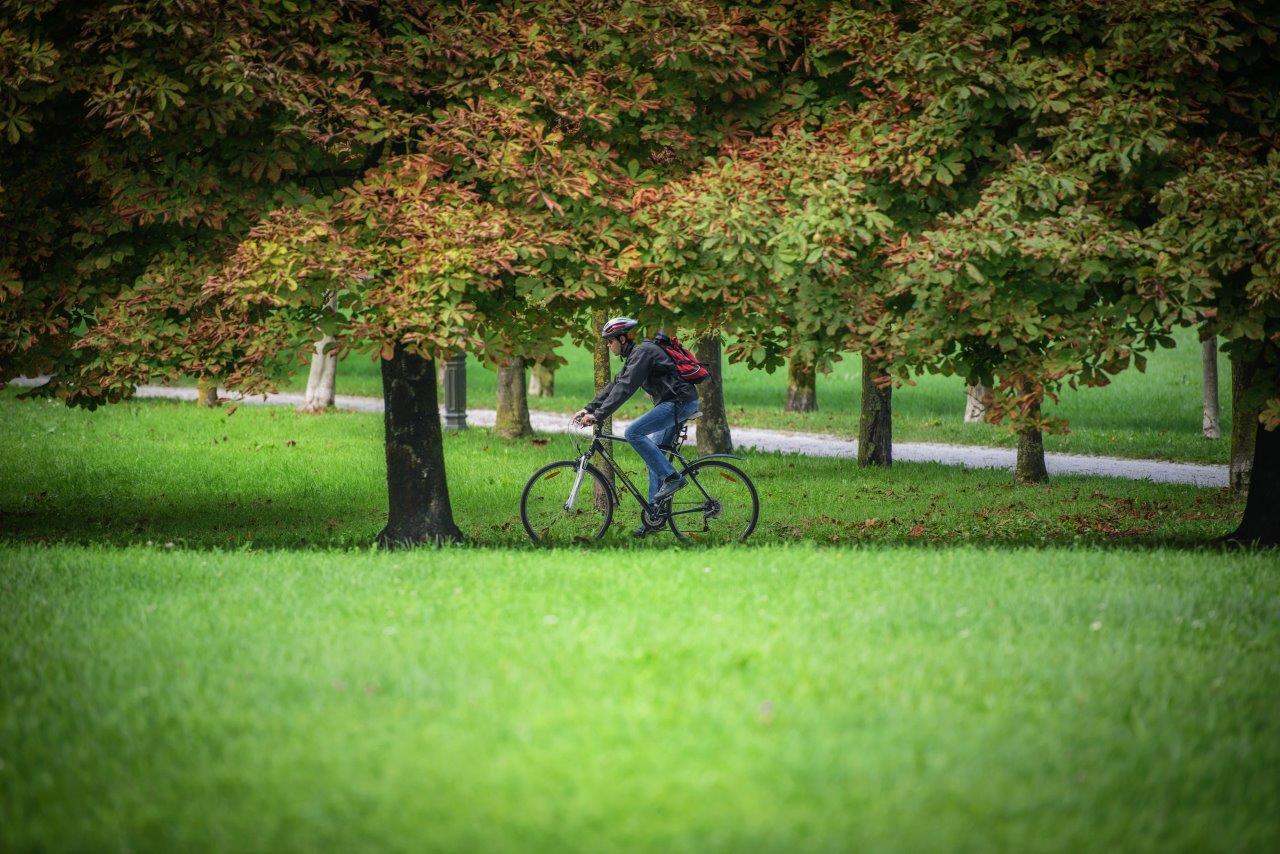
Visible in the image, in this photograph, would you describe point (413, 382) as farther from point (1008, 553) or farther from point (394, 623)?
point (1008, 553)

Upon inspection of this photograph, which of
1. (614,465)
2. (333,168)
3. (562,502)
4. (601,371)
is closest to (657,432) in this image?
(614,465)

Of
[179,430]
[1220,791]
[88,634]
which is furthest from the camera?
[179,430]

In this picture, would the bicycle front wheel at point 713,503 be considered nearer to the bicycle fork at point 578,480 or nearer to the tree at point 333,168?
the bicycle fork at point 578,480

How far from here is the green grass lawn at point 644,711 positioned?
4.19 metres

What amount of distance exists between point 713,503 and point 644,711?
573 cm

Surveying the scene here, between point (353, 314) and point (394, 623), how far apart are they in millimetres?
2994

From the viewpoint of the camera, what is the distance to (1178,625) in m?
6.58

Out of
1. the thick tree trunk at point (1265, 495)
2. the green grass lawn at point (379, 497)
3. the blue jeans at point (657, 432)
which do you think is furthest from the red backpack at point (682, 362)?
the thick tree trunk at point (1265, 495)

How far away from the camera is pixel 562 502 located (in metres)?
10.5

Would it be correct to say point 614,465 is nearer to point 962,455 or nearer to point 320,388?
point 962,455

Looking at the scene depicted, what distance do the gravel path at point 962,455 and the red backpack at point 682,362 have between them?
6.09m

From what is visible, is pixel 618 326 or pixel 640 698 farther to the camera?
pixel 618 326

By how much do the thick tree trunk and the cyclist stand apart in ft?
15.5

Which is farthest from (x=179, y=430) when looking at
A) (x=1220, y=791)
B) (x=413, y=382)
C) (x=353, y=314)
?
(x=1220, y=791)
